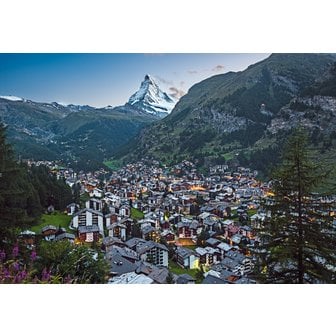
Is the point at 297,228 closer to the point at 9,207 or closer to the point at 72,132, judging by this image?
the point at 9,207

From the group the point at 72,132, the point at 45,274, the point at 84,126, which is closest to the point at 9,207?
the point at 45,274

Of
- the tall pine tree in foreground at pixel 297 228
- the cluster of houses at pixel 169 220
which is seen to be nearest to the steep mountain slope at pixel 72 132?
the cluster of houses at pixel 169 220

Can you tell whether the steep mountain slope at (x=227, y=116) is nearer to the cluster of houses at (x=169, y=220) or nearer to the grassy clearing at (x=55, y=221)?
the cluster of houses at (x=169, y=220)
